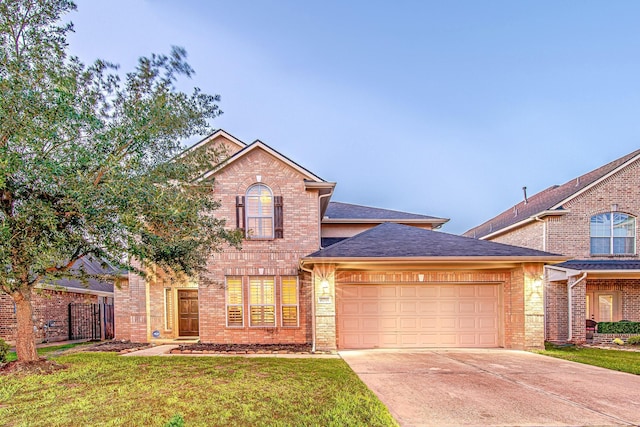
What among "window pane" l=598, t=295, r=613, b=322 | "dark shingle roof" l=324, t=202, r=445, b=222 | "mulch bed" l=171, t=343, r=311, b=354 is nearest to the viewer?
"mulch bed" l=171, t=343, r=311, b=354

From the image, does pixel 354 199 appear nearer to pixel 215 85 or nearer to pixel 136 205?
pixel 215 85

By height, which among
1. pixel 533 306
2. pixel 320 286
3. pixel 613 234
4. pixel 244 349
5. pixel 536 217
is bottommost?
pixel 244 349

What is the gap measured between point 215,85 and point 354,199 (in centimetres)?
6527

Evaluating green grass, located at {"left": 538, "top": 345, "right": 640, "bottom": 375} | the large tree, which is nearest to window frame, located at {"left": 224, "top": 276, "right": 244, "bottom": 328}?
the large tree

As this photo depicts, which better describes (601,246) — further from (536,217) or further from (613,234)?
(536,217)

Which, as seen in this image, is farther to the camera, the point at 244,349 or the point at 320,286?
the point at 244,349

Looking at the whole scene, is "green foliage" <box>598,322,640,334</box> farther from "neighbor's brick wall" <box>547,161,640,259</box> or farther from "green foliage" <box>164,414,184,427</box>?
"green foliage" <box>164,414,184,427</box>

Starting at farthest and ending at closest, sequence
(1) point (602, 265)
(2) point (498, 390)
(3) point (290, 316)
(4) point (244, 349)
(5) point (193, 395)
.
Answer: (1) point (602, 265), (3) point (290, 316), (4) point (244, 349), (2) point (498, 390), (5) point (193, 395)

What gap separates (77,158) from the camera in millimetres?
6234

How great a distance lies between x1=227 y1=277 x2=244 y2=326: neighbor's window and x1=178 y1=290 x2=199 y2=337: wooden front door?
2.11 meters

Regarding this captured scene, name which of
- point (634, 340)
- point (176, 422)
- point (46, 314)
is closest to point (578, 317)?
point (634, 340)

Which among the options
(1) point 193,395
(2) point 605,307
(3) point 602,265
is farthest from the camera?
(2) point 605,307

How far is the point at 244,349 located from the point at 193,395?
4673 mm

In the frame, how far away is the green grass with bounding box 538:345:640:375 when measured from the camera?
828cm
